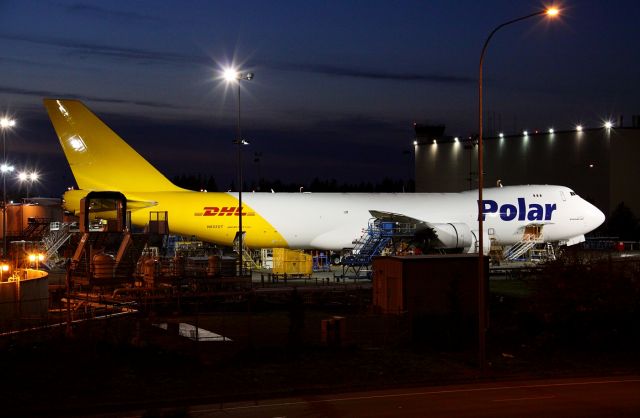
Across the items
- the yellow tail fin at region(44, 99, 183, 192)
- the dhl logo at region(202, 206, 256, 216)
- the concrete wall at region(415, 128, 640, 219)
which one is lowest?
the dhl logo at region(202, 206, 256, 216)

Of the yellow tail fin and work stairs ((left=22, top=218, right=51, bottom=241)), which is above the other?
the yellow tail fin

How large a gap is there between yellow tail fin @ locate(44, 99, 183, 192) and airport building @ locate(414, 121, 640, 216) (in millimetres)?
38614

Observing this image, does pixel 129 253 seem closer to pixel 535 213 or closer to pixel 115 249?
pixel 115 249

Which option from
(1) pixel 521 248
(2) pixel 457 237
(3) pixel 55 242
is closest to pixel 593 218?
(1) pixel 521 248

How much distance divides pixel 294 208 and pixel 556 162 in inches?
1810

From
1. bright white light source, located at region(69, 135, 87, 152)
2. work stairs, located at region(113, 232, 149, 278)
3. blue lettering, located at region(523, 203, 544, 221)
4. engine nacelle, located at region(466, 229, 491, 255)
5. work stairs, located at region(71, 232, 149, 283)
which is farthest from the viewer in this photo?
blue lettering, located at region(523, 203, 544, 221)

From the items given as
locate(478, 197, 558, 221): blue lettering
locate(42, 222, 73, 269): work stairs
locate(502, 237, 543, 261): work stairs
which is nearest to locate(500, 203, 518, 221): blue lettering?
locate(478, 197, 558, 221): blue lettering

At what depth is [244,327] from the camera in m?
27.3

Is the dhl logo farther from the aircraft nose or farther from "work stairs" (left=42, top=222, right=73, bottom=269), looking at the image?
the aircraft nose

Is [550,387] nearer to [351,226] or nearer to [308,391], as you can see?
[308,391]

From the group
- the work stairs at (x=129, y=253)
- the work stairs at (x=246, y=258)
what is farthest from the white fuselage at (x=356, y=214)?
the work stairs at (x=129, y=253)

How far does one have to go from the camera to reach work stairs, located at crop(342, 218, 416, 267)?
153ft

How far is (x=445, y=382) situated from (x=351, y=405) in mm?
3724

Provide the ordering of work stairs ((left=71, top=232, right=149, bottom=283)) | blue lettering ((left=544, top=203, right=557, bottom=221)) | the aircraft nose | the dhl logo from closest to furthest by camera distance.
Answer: work stairs ((left=71, top=232, right=149, bottom=283)) < the dhl logo < blue lettering ((left=544, top=203, right=557, bottom=221)) < the aircraft nose
